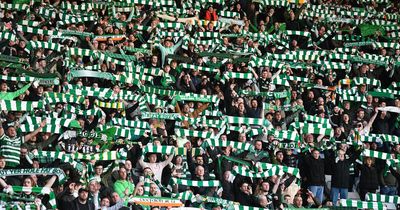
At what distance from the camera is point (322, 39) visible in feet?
98.5

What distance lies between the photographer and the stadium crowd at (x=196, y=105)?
→ 21.1m

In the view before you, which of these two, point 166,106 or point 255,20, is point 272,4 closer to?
point 255,20

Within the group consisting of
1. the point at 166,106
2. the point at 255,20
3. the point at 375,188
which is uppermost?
the point at 255,20

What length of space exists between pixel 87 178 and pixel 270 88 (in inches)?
284

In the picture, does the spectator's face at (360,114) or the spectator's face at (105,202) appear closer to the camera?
the spectator's face at (105,202)

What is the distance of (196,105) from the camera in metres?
25.1

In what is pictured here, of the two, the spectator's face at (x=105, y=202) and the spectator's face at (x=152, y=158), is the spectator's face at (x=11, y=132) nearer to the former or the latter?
the spectator's face at (x=105, y=202)

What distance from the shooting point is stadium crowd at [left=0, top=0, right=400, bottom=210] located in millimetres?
21109

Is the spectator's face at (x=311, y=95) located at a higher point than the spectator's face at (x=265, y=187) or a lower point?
higher

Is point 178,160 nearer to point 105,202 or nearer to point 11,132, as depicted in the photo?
point 105,202

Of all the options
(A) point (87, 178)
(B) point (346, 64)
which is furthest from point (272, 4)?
(A) point (87, 178)

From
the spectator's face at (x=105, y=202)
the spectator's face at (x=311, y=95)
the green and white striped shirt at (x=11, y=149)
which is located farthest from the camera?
the spectator's face at (x=311, y=95)

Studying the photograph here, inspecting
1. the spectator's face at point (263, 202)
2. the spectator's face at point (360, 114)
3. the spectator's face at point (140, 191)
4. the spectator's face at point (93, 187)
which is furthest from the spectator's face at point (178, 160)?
the spectator's face at point (360, 114)

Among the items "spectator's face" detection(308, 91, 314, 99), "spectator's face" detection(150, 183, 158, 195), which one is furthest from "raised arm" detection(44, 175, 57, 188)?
"spectator's face" detection(308, 91, 314, 99)
